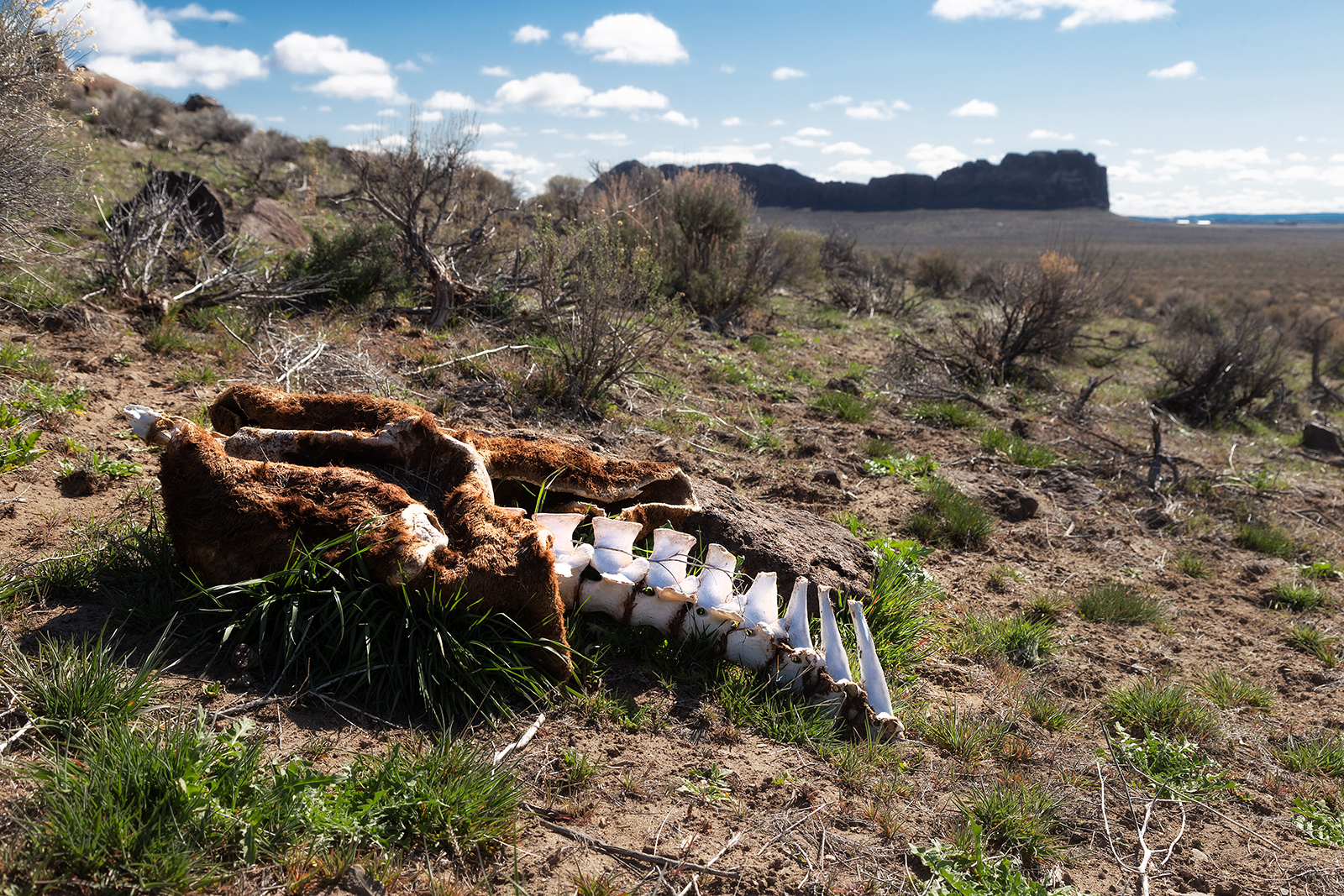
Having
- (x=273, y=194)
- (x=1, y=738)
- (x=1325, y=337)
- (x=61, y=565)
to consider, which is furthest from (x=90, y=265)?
(x=1325, y=337)

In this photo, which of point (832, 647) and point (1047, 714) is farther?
point (1047, 714)

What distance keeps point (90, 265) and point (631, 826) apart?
24.9ft

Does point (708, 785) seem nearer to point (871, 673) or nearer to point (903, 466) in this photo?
point (871, 673)

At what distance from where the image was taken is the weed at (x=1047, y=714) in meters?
3.37

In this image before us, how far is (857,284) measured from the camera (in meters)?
16.7

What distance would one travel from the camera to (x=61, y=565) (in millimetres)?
2916

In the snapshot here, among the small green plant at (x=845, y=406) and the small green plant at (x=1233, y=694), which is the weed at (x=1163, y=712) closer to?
the small green plant at (x=1233, y=694)

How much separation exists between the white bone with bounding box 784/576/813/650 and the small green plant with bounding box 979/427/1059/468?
16.3 ft

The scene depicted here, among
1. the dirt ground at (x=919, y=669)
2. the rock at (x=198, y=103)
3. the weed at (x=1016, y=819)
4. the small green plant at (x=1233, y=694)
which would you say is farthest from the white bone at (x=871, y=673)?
the rock at (x=198, y=103)

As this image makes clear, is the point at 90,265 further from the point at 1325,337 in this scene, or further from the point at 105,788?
the point at 1325,337

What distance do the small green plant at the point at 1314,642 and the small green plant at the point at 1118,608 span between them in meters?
0.76

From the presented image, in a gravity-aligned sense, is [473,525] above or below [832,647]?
above

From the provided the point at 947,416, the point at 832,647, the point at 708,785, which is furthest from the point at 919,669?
the point at 947,416

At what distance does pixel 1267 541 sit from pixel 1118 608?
2.65 m
